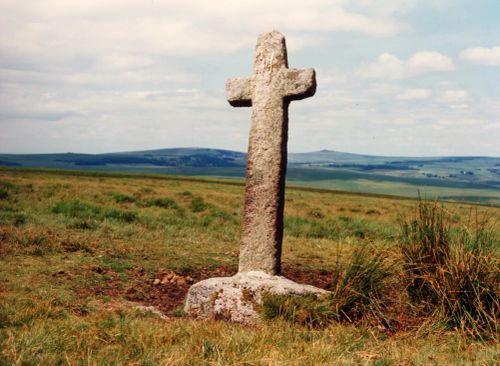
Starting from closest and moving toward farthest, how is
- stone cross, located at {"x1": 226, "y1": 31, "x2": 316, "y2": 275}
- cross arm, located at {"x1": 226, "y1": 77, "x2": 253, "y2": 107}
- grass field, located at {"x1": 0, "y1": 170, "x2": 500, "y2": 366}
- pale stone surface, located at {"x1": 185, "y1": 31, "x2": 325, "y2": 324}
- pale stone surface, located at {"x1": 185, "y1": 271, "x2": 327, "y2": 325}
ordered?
grass field, located at {"x1": 0, "y1": 170, "x2": 500, "y2": 366} → pale stone surface, located at {"x1": 185, "y1": 271, "x2": 327, "y2": 325} → pale stone surface, located at {"x1": 185, "y1": 31, "x2": 325, "y2": 324} → stone cross, located at {"x1": 226, "y1": 31, "x2": 316, "y2": 275} → cross arm, located at {"x1": 226, "y1": 77, "x2": 253, "y2": 107}

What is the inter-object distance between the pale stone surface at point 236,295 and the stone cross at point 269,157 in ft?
1.54

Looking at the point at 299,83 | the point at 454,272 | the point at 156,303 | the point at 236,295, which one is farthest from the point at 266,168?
the point at 454,272

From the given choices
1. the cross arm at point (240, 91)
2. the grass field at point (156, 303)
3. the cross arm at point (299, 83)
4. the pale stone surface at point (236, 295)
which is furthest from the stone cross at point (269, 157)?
the grass field at point (156, 303)

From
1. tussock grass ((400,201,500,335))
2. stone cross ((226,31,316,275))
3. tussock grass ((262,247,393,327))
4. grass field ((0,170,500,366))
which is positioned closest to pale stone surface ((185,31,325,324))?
stone cross ((226,31,316,275))

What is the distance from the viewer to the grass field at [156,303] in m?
4.95

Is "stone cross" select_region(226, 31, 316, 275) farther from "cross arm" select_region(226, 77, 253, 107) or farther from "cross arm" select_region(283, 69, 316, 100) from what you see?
"cross arm" select_region(226, 77, 253, 107)

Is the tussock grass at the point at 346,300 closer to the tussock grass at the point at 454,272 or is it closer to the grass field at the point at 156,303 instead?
the grass field at the point at 156,303

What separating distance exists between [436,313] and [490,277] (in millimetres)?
769

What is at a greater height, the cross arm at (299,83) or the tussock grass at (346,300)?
the cross arm at (299,83)

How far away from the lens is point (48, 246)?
35.1 ft

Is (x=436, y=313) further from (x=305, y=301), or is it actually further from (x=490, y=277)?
(x=305, y=301)

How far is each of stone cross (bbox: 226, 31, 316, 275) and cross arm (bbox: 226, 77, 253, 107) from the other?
0.59 feet

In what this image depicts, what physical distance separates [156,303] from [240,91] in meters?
3.42

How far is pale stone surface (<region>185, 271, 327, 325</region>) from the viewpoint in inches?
280
